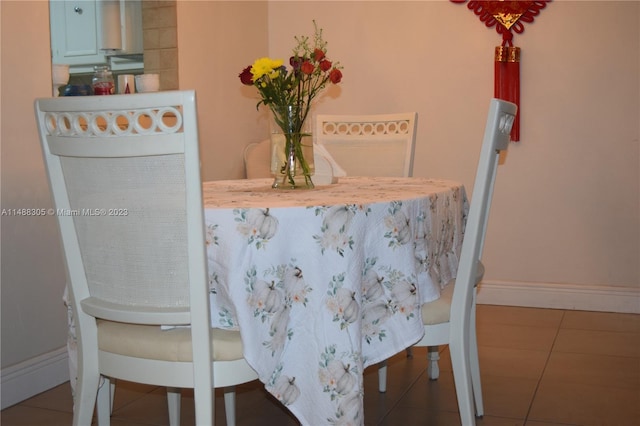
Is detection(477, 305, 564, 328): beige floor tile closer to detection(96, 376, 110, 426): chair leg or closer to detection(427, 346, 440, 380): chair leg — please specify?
detection(427, 346, 440, 380): chair leg

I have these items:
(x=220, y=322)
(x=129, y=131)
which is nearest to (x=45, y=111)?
(x=129, y=131)

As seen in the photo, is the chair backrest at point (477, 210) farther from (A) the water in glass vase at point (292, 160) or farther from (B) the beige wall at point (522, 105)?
(B) the beige wall at point (522, 105)

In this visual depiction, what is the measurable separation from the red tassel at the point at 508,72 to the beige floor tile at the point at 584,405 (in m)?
1.69

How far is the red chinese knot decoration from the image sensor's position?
153 inches

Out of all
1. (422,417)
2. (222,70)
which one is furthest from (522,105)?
(422,417)

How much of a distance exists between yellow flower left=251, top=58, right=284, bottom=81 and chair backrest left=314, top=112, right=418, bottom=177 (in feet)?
3.84

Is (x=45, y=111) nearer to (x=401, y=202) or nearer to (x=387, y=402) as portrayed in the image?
(x=401, y=202)

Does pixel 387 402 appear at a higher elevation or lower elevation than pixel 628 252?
lower

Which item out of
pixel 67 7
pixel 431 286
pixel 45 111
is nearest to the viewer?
pixel 45 111

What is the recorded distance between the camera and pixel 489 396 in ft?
8.91

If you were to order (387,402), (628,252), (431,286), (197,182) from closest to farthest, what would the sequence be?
1. (197,182)
2. (431,286)
3. (387,402)
4. (628,252)

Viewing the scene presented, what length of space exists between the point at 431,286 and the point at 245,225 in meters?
0.59

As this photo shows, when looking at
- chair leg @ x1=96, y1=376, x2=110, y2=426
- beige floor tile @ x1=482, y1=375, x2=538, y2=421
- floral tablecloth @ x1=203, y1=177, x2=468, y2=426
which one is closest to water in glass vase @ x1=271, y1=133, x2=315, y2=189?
floral tablecloth @ x1=203, y1=177, x2=468, y2=426

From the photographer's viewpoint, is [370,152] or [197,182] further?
[370,152]
